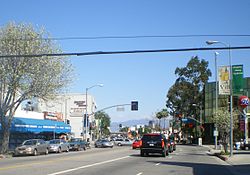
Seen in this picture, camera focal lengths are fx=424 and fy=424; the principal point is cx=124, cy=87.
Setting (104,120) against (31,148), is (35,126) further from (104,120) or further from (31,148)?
(104,120)

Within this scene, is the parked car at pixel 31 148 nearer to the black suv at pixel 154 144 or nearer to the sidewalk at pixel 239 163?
the black suv at pixel 154 144

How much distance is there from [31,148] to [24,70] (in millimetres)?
6966

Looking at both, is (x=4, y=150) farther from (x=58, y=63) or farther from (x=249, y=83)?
(x=249, y=83)

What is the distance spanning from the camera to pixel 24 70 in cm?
3794

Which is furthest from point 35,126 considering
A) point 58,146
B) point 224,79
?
point 224,79

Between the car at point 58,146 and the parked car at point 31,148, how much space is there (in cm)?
246

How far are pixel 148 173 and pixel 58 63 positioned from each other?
76.3 feet

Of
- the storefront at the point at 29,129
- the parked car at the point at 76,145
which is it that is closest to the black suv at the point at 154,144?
the parked car at the point at 76,145

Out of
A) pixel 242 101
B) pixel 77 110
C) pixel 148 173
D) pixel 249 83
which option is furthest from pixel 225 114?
pixel 77 110

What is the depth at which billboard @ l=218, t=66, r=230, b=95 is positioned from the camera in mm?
32781

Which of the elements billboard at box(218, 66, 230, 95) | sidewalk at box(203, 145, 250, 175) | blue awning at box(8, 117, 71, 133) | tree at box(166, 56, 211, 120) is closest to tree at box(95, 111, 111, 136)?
tree at box(166, 56, 211, 120)

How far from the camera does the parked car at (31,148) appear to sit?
3697 cm

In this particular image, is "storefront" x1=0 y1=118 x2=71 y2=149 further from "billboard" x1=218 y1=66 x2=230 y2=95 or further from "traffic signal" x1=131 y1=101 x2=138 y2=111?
"billboard" x1=218 y1=66 x2=230 y2=95

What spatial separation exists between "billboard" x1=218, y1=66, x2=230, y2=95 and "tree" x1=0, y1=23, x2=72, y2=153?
15554 mm
